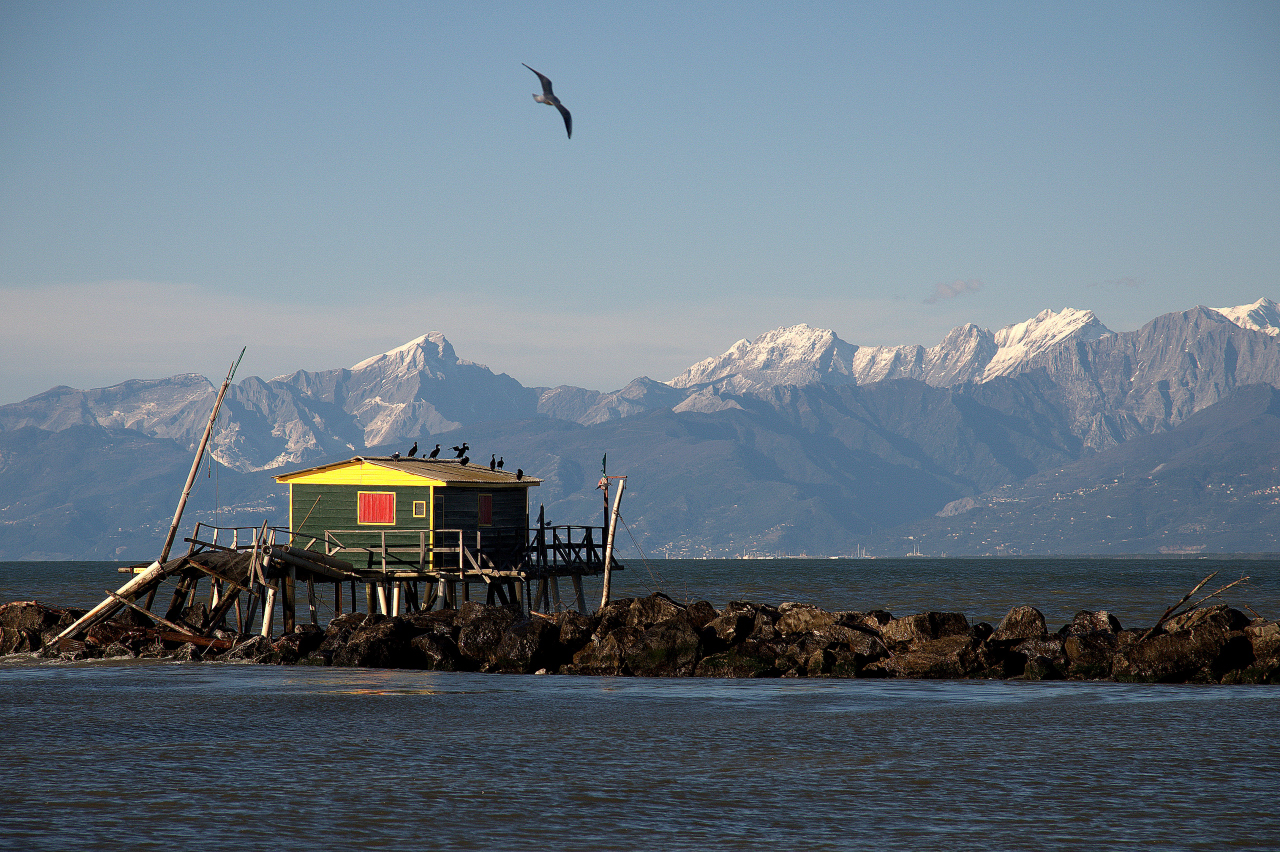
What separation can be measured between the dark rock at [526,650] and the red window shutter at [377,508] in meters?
10.7

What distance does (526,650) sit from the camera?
43.1 metres

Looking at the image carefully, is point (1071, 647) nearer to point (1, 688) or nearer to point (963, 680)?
point (963, 680)

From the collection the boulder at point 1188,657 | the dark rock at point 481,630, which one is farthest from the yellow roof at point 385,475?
the boulder at point 1188,657

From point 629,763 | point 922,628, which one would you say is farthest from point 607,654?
point 629,763

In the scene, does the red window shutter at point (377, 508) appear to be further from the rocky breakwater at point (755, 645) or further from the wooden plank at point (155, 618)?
the wooden plank at point (155, 618)

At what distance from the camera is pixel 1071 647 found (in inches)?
1577

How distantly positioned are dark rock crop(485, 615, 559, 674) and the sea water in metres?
2.02

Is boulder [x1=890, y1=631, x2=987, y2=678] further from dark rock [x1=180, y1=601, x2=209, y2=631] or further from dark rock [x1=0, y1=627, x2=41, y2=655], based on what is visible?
dark rock [x1=0, y1=627, x2=41, y2=655]

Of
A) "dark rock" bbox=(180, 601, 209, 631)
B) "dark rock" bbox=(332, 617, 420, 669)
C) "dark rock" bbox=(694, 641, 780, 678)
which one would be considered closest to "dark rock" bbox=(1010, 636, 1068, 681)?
"dark rock" bbox=(694, 641, 780, 678)

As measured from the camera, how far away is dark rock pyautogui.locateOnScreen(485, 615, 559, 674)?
4306 cm

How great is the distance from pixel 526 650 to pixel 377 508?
12.3m

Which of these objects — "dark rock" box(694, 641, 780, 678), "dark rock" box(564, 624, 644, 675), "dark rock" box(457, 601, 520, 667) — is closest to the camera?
"dark rock" box(694, 641, 780, 678)

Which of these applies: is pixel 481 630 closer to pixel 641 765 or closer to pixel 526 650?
pixel 526 650

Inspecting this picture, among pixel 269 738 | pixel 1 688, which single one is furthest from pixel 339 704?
pixel 1 688
